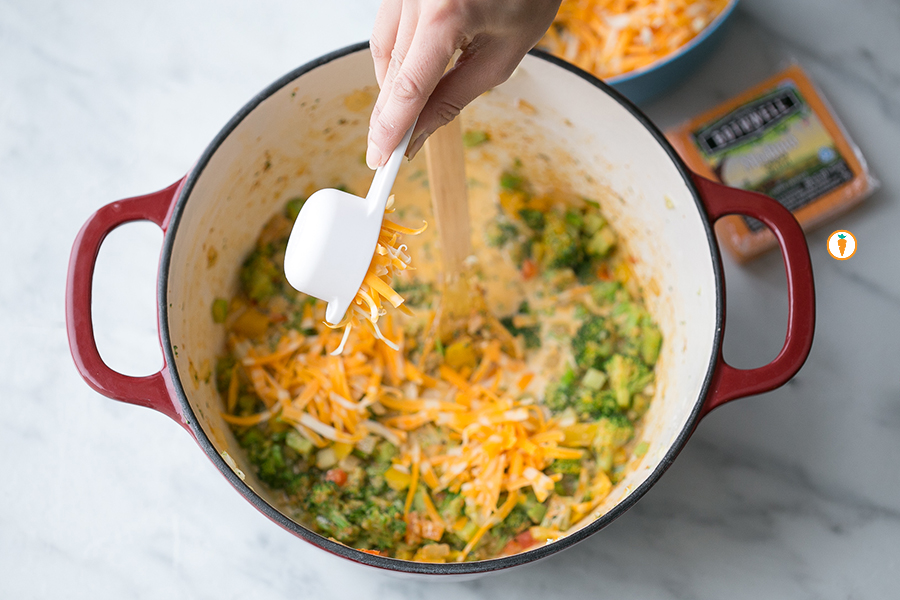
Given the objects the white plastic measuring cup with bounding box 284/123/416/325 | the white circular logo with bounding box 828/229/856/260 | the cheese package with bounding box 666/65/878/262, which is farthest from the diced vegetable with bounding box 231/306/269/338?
the white circular logo with bounding box 828/229/856/260

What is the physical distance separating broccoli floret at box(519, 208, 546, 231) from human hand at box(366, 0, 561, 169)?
63 cm

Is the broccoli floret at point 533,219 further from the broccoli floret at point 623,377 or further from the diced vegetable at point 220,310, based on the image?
the diced vegetable at point 220,310

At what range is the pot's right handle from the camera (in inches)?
43.6

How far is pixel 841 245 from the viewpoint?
5.13 ft

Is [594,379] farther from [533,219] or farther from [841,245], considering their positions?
[841,245]

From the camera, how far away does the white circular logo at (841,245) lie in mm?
1560

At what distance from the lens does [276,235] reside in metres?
1.62

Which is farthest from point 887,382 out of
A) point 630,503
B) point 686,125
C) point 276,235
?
point 276,235

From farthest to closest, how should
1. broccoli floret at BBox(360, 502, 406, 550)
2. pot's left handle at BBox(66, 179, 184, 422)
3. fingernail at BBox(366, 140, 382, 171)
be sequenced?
broccoli floret at BBox(360, 502, 406, 550), pot's left handle at BBox(66, 179, 184, 422), fingernail at BBox(366, 140, 382, 171)

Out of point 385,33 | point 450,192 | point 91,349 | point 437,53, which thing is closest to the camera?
point 437,53

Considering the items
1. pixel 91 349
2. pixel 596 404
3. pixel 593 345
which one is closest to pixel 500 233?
pixel 593 345

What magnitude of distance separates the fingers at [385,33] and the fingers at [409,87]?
6cm

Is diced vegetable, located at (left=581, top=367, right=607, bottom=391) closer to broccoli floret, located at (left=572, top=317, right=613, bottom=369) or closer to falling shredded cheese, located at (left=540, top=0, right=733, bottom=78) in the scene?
broccoli floret, located at (left=572, top=317, right=613, bottom=369)

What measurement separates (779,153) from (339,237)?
3.51ft
